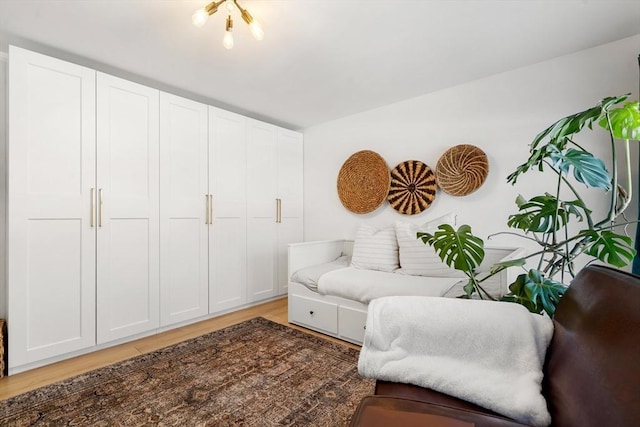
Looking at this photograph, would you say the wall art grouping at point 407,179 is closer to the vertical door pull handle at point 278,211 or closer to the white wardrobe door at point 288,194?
the white wardrobe door at point 288,194

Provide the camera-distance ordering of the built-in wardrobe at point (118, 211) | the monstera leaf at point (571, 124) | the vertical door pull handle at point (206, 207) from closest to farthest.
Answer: the monstera leaf at point (571, 124) < the built-in wardrobe at point (118, 211) < the vertical door pull handle at point (206, 207)

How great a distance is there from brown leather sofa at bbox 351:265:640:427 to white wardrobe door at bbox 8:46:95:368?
7.45 feet

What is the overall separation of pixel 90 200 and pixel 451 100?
3168 millimetres

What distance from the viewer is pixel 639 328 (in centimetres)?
67

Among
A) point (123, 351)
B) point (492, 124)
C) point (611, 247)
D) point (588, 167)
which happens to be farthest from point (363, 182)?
point (123, 351)

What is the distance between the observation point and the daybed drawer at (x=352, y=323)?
2281mm

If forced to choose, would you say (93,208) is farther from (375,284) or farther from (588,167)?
(588,167)

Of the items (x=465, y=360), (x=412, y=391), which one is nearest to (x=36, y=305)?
(x=412, y=391)

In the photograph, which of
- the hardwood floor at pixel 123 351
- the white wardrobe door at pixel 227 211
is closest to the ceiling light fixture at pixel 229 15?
the white wardrobe door at pixel 227 211

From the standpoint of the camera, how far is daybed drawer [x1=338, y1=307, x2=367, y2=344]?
2281 millimetres

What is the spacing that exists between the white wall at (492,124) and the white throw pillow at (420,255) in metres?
0.36

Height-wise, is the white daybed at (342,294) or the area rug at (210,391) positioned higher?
the white daybed at (342,294)

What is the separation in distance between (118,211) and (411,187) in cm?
263

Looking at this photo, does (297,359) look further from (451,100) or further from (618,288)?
(451,100)
